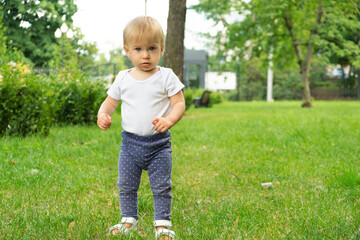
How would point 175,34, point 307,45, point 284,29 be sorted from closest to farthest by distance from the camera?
1. point 175,34
2. point 307,45
3. point 284,29

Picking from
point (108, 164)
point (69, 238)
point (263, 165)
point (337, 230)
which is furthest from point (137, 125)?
→ point (263, 165)

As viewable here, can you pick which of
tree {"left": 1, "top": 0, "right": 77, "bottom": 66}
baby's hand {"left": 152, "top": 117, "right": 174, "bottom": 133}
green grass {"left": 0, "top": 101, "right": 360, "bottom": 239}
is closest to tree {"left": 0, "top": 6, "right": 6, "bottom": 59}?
tree {"left": 1, "top": 0, "right": 77, "bottom": 66}

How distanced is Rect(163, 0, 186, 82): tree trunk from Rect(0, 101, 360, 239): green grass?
5.15 meters

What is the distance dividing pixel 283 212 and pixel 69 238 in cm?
156

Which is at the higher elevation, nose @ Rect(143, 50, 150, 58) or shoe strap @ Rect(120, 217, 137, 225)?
nose @ Rect(143, 50, 150, 58)

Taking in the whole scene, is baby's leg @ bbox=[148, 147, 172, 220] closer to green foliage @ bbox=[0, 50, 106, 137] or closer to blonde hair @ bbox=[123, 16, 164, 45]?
blonde hair @ bbox=[123, 16, 164, 45]

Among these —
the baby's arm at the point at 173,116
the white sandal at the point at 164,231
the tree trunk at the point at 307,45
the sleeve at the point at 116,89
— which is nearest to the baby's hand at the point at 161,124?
the baby's arm at the point at 173,116

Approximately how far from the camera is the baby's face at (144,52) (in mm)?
2404

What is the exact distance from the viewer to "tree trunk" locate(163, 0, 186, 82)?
36.4 ft

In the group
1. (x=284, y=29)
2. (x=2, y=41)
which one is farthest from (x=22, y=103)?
(x=284, y=29)

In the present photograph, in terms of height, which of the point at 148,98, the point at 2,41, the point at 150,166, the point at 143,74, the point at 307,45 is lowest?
the point at 150,166

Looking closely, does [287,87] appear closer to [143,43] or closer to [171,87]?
[171,87]

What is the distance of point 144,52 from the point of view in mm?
2406

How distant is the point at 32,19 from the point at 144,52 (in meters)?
3.75
